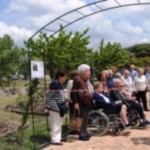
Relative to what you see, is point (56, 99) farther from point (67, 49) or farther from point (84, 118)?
point (67, 49)

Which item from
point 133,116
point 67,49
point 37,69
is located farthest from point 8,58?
point 37,69

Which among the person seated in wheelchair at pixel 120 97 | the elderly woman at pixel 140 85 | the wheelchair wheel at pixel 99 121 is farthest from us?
the elderly woman at pixel 140 85

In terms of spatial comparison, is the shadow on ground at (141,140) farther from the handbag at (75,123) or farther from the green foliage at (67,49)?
the green foliage at (67,49)

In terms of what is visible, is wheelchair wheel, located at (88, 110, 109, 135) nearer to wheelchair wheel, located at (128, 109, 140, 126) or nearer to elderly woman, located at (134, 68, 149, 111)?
wheelchair wheel, located at (128, 109, 140, 126)

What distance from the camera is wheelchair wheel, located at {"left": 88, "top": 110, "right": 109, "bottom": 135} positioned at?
35.5 ft

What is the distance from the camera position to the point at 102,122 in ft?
35.7

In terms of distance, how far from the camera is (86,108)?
10406 millimetres

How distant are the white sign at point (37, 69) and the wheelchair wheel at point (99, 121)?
2.18m

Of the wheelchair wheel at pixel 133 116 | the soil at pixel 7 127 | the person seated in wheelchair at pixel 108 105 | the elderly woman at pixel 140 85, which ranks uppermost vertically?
the elderly woman at pixel 140 85

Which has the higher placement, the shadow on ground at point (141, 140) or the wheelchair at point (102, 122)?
the wheelchair at point (102, 122)

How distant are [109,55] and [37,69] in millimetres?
26314

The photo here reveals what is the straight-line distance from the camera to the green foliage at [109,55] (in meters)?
33.8

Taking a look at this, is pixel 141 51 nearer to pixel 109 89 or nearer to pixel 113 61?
pixel 113 61

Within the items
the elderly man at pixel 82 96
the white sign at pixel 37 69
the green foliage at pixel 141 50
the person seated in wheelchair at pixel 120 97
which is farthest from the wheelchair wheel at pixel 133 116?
the green foliage at pixel 141 50
